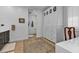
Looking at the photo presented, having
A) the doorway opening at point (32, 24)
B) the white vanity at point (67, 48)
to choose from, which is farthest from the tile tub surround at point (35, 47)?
the doorway opening at point (32, 24)

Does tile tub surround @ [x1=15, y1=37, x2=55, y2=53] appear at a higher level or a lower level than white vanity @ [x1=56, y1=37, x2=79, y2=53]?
lower

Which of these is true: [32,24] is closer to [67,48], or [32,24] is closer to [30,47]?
[30,47]

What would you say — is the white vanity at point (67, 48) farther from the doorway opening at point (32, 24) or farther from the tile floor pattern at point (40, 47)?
the doorway opening at point (32, 24)

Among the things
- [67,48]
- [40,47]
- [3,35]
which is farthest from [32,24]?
[67,48]

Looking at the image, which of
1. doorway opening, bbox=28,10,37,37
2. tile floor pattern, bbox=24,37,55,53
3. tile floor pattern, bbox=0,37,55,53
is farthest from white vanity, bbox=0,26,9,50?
doorway opening, bbox=28,10,37,37

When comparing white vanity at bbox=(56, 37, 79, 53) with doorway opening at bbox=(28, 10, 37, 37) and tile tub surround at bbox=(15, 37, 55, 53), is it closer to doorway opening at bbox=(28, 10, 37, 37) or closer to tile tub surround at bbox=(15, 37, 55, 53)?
tile tub surround at bbox=(15, 37, 55, 53)

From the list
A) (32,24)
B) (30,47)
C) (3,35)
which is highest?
(32,24)

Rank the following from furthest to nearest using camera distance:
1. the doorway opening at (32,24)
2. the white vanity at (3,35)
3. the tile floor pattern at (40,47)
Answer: the doorway opening at (32,24) < the white vanity at (3,35) < the tile floor pattern at (40,47)

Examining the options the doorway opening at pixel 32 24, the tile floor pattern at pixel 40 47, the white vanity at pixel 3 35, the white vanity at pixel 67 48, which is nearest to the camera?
the white vanity at pixel 67 48

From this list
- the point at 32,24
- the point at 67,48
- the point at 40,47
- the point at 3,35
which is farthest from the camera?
the point at 32,24
